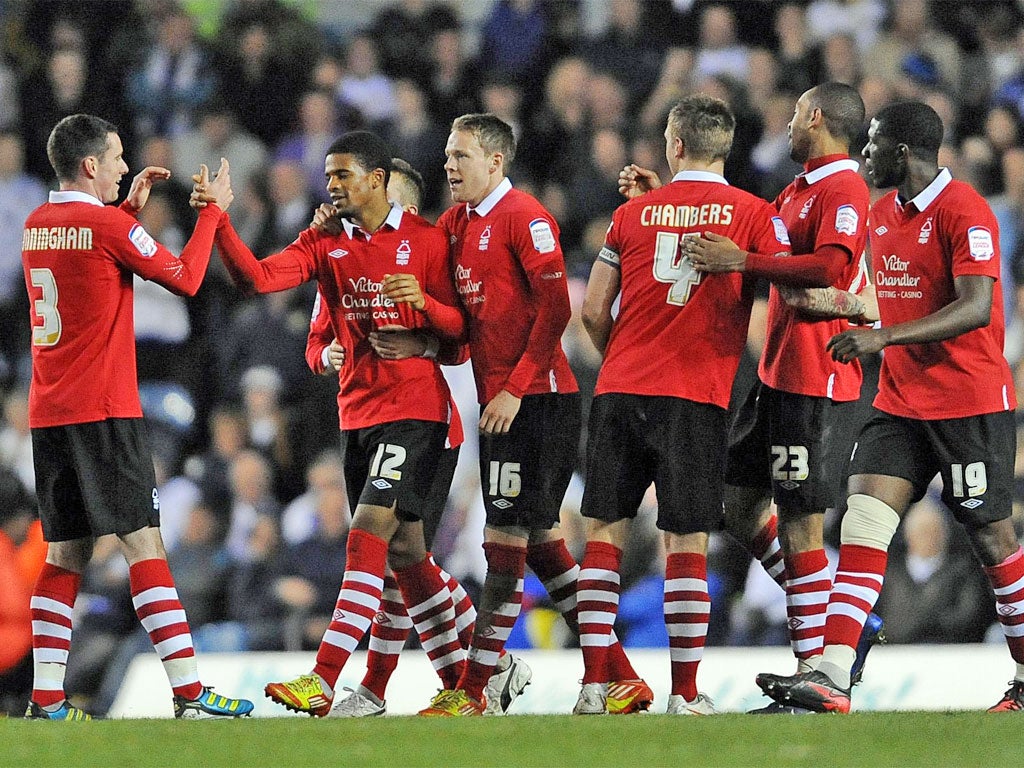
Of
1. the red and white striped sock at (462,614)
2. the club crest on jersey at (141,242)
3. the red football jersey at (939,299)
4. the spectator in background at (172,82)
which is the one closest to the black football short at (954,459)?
the red football jersey at (939,299)

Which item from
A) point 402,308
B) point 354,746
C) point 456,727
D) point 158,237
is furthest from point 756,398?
point 158,237

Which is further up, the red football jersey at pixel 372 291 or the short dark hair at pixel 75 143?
the short dark hair at pixel 75 143

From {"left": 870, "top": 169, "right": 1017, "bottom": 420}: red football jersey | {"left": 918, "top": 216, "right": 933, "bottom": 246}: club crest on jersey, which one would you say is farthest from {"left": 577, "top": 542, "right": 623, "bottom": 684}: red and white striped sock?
{"left": 918, "top": 216, "right": 933, "bottom": 246}: club crest on jersey

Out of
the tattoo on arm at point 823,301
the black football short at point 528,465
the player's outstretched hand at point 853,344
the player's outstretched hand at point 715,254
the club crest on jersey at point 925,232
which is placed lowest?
the black football short at point 528,465

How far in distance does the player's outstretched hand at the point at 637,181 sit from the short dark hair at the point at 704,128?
336mm

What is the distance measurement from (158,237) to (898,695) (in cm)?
605

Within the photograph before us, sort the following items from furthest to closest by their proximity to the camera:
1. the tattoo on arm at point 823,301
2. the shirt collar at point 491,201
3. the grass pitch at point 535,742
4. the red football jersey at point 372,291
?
the shirt collar at point 491,201, the red football jersey at point 372,291, the tattoo on arm at point 823,301, the grass pitch at point 535,742

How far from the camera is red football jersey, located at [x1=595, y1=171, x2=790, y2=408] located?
6203mm

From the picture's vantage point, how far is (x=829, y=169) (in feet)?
21.1

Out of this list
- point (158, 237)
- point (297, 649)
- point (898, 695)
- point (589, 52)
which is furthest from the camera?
point (589, 52)

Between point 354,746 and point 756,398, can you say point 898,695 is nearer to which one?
point 756,398

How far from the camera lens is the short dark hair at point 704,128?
6301 mm

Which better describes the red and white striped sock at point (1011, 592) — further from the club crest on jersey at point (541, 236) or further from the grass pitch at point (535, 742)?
the club crest on jersey at point (541, 236)

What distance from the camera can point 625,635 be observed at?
32.1 feet
